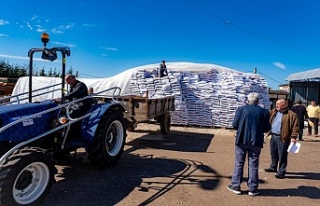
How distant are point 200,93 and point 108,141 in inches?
310

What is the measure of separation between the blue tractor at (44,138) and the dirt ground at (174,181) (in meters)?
0.42

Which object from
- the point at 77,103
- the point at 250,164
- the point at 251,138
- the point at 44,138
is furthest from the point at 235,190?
the point at 44,138

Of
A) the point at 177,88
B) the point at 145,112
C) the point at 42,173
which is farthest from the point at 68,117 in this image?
the point at 177,88

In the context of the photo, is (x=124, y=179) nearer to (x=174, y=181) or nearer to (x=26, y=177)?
(x=174, y=181)

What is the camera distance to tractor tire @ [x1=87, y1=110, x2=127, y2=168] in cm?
573

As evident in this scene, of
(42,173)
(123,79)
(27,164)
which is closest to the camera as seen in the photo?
(27,164)

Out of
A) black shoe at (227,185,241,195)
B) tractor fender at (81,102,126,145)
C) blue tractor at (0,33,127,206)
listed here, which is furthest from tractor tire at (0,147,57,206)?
black shoe at (227,185,241,195)

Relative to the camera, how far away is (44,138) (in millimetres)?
5164

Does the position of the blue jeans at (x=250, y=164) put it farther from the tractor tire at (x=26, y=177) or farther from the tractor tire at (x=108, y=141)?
the tractor tire at (x=26, y=177)

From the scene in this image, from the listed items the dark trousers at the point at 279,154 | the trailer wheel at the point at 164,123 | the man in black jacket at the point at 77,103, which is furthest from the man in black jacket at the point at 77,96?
the trailer wheel at the point at 164,123

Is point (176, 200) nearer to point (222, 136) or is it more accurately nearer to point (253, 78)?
point (222, 136)

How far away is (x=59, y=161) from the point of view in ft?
20.9

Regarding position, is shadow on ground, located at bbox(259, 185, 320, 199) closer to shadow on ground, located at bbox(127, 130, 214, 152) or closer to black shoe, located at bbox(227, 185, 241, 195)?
black shoe, located at bbox(227, 185, 241, 195)

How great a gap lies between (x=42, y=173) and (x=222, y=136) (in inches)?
336
